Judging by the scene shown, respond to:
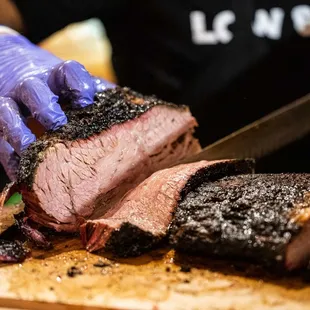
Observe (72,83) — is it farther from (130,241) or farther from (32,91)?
(130,241)

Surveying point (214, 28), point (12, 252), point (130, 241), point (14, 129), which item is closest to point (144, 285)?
point (130, 241)

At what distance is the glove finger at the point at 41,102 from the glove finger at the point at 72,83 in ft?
0.27

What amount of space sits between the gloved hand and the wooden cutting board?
2.34 feet

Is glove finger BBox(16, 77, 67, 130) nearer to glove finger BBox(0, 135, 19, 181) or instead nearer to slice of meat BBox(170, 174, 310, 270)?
glove finger BBox(0, 135, 19, 181)

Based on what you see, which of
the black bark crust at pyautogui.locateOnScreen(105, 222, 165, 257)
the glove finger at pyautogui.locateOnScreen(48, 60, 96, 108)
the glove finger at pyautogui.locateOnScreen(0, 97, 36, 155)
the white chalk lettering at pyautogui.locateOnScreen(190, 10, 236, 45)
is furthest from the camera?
the white chalk lettering at pyautogui.locateOnScreen(190, 10, 236, 45)

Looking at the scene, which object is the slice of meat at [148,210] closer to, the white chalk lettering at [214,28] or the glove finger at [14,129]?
the glove finger at [14,129]

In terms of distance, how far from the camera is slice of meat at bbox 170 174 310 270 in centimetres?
206

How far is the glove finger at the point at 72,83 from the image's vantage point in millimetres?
2924

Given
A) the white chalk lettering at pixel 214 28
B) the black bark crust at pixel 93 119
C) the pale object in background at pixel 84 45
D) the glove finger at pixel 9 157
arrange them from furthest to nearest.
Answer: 1. the pale object in background at pixel 84 45
2. the white chalk lettering at pixel 214 28
3. the glove finger at pixel 9 157
4. the black bark crust at pixel 93 119

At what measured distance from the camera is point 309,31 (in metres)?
4.50

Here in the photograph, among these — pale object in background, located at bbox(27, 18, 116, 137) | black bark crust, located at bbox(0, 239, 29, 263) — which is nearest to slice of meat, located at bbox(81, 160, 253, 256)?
black bark crust, located at bbox(0, 239, 29, 263)

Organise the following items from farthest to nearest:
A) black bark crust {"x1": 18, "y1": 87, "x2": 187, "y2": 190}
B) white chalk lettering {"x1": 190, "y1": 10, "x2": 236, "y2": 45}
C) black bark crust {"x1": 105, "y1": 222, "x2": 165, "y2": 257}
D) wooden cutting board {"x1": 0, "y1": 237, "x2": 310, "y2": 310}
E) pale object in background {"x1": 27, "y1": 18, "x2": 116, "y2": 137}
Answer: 1. pale object in background {"x1": 27, "y1": 18, "x2": 116, "y2": 137}
2. white chalk lettering {"x1": 190, "y1": 10, "x2": 236, "y2": 45}
3. black bark crust {"x1": 18, "y1": 87, "x2": 187, "y2": 190}
4. black bark crust {"x1": 105, "y1": 222, "x2": 165, "y2": 257}
5. wooden cutting board {"x1": 0, "y1": 237, "x2": 310, "y2": 310}

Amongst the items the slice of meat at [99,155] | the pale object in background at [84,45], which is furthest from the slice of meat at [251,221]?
the pale object in background at [84,45]

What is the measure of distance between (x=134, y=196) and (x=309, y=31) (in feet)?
8.67
